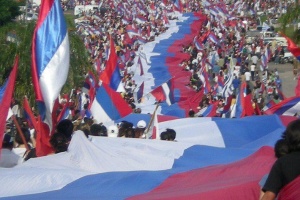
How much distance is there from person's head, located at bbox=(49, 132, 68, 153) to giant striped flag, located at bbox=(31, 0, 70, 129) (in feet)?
2.22

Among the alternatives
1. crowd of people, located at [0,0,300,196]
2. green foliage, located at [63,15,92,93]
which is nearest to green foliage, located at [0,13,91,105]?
green foliage, located at [63,15,92,93]

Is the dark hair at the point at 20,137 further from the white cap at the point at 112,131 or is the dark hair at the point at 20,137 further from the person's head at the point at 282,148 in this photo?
the person's head at the point at 282,148

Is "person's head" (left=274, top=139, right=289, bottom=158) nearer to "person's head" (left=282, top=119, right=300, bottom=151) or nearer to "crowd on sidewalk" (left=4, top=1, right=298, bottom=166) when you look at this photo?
"person's head" (left=282, top=119, right=300, bottom=151)

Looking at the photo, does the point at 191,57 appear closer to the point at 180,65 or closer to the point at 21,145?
the point at 180,65

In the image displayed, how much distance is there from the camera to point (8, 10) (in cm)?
4462

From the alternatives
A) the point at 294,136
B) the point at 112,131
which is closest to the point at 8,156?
the point at 112,131

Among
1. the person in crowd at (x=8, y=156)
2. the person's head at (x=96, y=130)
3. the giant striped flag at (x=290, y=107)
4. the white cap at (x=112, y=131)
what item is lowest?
the giant striped flag at (x=290, y=107)

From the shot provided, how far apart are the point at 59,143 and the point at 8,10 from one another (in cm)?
3810

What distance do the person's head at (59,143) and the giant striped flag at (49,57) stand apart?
0.68 meters

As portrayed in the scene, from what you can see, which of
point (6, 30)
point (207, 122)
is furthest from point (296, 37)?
point (207, 122)

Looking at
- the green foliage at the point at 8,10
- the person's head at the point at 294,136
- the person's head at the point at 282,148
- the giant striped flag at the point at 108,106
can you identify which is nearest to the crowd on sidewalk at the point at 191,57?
the giant striped flag at the point at 108,106

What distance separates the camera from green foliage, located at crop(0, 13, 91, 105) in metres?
18.4

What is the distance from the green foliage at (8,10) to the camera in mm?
42969

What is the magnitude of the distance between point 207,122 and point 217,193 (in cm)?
484
